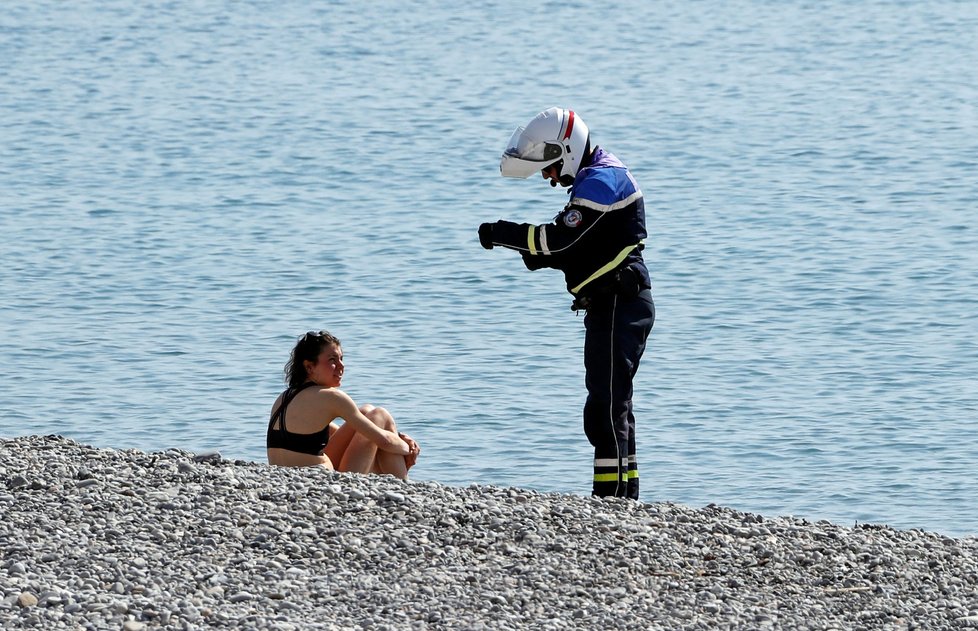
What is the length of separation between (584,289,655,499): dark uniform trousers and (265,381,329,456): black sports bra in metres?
1.39

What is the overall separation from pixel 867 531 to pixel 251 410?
590 cm

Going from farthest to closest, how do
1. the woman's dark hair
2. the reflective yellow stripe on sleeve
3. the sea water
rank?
the sea water → the woman's dark hair → the reflective yellow stripe on sleeve

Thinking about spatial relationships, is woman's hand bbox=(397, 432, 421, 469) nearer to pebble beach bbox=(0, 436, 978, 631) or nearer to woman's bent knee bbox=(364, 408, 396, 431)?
woman's bent knee bbox=(364, 408, 396, 431)

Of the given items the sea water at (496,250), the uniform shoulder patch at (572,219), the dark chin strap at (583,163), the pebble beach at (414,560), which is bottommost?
the sea water at (496,250)

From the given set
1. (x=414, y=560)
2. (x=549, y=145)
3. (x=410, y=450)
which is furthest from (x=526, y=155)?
(x=414, y=560)

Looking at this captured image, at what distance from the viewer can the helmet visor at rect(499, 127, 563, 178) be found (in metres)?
9.05

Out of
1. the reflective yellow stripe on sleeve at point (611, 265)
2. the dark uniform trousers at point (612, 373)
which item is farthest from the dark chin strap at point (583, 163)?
the dark uniform trousers at point (612, 373)

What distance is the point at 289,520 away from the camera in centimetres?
764

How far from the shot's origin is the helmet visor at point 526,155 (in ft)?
29.7

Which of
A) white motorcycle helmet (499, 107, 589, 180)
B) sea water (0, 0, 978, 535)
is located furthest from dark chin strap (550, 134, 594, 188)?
sea water (0, 0, 978, 535)

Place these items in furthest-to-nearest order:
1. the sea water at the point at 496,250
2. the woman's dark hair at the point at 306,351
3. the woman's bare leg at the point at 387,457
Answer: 1. the sea water at the point at 496,250
2. the woman's bare leg at the point at 387,457
3. the woman's dark hair at the point at 306,351

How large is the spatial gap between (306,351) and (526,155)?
60.7 inches

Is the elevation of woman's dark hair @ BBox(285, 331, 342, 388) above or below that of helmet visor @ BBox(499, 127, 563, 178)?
below

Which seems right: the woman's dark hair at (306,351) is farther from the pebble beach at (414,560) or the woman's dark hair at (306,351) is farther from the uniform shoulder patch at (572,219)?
the uniform shoulder patch at (572,219)
